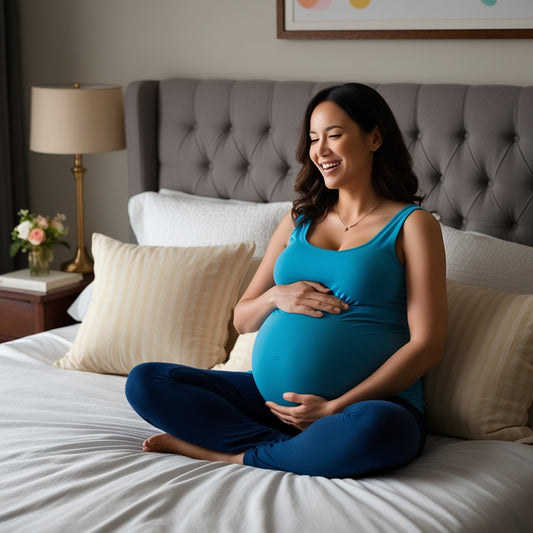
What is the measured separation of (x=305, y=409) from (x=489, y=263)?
0.74m

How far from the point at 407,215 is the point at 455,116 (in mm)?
775

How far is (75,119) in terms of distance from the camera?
306cm

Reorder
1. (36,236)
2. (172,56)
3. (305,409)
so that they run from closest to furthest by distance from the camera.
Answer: (305,409), (36,236), (172,56)

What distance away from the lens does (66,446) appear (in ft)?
5.78

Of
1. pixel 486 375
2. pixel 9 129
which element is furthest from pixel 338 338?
pixel 9 129

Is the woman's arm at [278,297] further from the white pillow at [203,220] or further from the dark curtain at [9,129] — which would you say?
the dark curtain at [9,129]

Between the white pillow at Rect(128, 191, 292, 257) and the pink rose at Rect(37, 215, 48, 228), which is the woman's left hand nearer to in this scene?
the white pillow at Rect(128, 191, 292, 257)

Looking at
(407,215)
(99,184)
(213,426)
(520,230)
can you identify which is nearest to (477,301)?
(407,215)

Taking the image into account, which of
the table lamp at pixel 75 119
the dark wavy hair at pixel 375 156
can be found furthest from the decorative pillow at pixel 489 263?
the table lamp at pixel 75 119

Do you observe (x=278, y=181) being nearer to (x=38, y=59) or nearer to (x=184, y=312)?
(x=184, y=312)

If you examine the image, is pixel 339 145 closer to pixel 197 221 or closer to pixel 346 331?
pixel 346 331

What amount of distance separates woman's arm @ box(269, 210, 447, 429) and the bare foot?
19cm

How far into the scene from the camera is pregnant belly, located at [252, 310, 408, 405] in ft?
5.93

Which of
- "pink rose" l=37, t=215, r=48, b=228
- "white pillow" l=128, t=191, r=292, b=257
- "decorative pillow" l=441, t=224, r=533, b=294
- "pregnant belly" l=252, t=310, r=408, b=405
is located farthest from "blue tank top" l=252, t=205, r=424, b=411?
"pink rose" l=37, t=215, r=48, b=228
